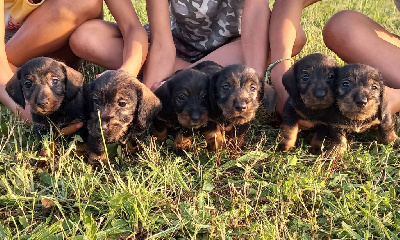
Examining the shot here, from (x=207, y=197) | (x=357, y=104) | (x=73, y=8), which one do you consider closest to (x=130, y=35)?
(x=73, y=8)

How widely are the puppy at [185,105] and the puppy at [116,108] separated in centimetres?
17

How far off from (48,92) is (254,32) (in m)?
2.17

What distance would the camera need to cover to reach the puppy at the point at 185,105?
3256 mm

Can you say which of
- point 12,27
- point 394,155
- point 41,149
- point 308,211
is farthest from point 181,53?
point 308,211

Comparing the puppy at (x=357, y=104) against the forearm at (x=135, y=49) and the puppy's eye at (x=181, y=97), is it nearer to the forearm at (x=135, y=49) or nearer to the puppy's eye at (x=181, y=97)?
the puppy's eye at (x=181, y=97)

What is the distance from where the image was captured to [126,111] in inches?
124

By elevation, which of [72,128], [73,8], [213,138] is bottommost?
[213,138]

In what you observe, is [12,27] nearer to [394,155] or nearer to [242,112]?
[242,112]

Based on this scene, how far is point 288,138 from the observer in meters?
3.44

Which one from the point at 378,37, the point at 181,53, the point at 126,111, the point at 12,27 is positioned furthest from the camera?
the point at 181,53

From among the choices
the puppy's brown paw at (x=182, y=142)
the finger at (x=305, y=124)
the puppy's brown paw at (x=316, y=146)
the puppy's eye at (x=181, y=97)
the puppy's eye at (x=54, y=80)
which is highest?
the puppy's eye at (x=54, y=80)

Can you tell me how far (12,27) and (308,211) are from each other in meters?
3.89

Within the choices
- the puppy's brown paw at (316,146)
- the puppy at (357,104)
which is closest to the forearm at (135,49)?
the puppy's brown paw at (316,146)

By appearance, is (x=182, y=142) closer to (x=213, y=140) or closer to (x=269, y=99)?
(x=213, y=140)
